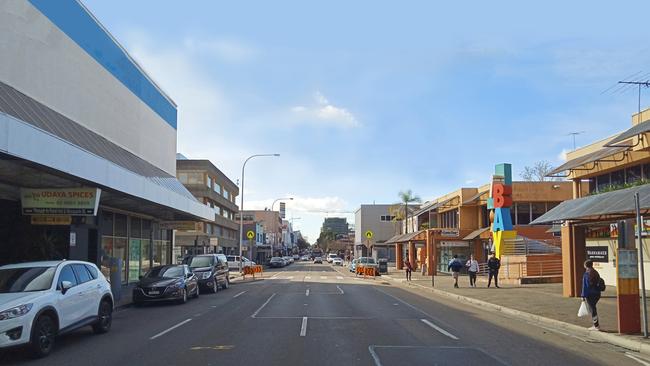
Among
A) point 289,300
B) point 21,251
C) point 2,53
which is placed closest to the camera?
point 2,53

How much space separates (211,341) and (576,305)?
43.4 ft

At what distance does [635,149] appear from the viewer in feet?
67.1

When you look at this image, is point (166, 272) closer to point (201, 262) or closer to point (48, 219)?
point (48, 219)

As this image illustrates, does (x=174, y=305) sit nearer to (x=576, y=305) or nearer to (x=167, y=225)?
(x=576, y=305)

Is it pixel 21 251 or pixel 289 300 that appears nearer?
pixel 21 251

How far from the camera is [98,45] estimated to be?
25.8m

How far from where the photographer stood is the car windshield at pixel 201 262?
29453 millimetres

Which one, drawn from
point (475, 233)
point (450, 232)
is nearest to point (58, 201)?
point (475, 233)

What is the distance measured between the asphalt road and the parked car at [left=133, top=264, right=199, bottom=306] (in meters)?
1.49

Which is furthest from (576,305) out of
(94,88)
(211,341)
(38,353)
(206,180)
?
(206,180)

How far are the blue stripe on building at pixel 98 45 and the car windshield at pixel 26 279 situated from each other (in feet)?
37.0

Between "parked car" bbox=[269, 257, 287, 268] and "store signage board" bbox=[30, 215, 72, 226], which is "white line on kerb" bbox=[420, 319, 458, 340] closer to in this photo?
"store signage board" bbox=[30, 215, 72, 226]

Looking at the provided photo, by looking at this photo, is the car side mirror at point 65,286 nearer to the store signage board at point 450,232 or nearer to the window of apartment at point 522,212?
the window of apartment at point 522,212

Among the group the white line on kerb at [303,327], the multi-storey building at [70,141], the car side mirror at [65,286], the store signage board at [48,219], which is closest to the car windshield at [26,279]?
the car side mirror at [65,286]
